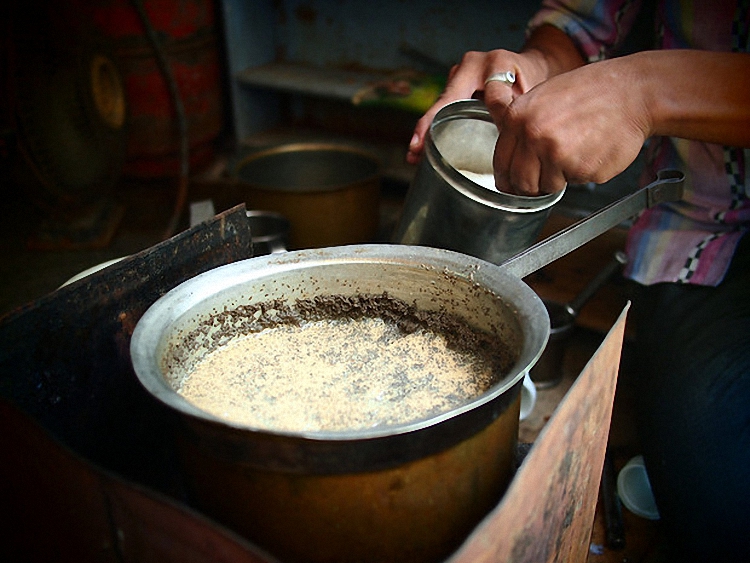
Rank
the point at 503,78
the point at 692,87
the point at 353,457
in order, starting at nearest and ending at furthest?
1. the point at 353,457
2. the point at 692,87
3. the point at 503,78

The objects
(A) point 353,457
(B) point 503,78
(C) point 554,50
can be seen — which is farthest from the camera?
(C) point 554,50

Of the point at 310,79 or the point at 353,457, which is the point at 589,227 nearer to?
the point at 353,457

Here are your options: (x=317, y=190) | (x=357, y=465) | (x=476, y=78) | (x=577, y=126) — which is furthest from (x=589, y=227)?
(x=317, y=190)

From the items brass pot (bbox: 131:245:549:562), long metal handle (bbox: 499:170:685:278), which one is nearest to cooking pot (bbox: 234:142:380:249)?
long metal handle (bbox: 499:170:685:278)

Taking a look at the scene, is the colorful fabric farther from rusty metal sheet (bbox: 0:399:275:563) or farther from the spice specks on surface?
rusty metal sheet (bbox: 0:399:275:563)

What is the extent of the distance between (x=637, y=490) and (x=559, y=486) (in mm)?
860

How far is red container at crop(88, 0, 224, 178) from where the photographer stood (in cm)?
306

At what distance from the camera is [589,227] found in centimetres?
121

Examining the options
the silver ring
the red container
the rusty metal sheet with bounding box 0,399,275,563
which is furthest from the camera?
the red container

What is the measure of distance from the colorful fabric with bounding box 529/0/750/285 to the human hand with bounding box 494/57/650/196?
0.50 meters

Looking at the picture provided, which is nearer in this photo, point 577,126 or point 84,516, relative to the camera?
point 84,516

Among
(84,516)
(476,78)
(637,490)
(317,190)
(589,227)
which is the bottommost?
(637,490)

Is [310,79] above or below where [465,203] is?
below

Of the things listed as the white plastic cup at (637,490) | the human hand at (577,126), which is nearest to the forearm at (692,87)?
the human hand at (577,126)
